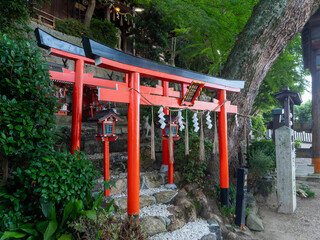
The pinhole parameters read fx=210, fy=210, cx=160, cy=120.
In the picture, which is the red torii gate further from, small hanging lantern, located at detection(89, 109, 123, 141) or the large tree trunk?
the large tree trunk

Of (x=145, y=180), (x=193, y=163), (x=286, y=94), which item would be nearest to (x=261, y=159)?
(x=286, y=94)

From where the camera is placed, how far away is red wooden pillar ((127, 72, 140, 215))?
4.02 m

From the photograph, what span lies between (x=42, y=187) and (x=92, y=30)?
1418 cm

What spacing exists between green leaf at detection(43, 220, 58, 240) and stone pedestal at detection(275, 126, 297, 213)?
636 cm

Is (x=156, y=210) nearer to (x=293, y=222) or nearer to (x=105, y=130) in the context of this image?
(x=105, y=130)

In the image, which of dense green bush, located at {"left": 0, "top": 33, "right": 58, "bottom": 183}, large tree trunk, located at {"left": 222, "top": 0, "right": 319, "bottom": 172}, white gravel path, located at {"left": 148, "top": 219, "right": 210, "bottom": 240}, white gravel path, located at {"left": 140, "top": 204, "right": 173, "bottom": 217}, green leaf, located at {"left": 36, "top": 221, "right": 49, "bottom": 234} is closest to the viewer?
green leaf, located at {"left": 36, "top": 221, "right": 49, "bottom": 234}

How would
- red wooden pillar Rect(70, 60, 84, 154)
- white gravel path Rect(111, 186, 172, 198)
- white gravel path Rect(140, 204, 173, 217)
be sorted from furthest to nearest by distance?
1. white gravel path Rect(111, 186, 172, 198)
2. red wooden pillar Rect(70, 60, 84, 154)
3. white gravel path Rect(140, 204, 173, 217)

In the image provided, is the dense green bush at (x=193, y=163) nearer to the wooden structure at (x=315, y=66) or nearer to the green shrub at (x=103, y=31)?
the wooden structure at (x=315, y=66)

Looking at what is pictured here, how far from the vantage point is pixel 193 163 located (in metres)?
6.11

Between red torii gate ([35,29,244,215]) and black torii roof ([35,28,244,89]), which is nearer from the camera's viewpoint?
black torii roof ([35,28,244,89])

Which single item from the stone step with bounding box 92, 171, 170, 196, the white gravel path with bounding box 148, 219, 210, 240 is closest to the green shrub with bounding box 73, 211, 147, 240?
the white gravel path with bounding box 148, 219, 210, 240

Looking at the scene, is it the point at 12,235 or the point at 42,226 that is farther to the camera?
the point at 42,226

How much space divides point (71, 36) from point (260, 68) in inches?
456

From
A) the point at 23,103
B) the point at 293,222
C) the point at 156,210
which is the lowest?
the point at 293,222
